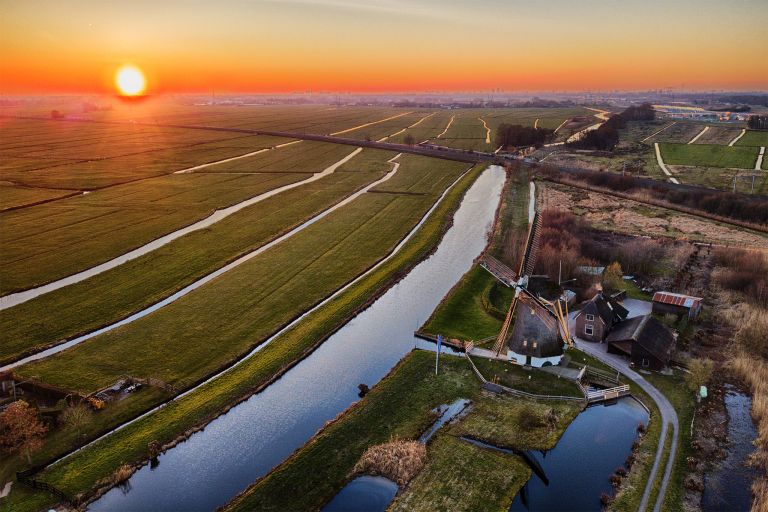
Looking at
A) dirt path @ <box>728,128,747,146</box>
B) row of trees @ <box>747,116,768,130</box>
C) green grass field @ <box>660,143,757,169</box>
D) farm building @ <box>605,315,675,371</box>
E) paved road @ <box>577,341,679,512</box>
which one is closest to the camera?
paved road @ <box>577,341,679,512</box>

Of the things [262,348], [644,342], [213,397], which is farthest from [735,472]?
[262,348]

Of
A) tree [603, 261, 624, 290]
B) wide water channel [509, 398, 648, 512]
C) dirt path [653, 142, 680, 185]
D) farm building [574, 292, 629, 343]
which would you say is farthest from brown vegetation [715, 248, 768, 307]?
dirt path [653, 142, 680, 185]

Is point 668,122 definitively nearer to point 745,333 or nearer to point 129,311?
point 745,333

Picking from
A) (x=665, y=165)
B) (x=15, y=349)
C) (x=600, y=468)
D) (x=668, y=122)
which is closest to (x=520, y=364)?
(x=600, y=468)

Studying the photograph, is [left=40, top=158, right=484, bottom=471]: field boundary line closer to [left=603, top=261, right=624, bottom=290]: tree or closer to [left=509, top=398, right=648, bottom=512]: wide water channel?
[left=509, top=398, right=648, bottom=512]: wide water channel

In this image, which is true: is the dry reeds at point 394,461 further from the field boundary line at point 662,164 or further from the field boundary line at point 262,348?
the field boundary line at point 662,164

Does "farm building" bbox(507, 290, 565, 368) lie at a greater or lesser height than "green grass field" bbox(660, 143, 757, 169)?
greater
